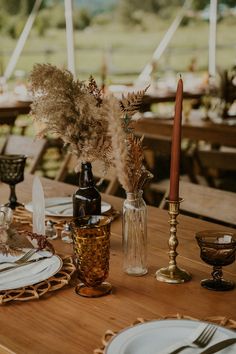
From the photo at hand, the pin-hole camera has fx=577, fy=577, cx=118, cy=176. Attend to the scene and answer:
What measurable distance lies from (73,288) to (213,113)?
11.3 feet

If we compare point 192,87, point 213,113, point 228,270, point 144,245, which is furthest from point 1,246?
point 192,87

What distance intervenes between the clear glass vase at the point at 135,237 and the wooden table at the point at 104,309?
26 millimetres

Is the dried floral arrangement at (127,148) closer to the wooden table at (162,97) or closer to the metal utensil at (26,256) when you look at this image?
the metal utensil at (26,256)

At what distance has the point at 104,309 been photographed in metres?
1.14

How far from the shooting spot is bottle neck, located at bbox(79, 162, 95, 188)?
1.48m

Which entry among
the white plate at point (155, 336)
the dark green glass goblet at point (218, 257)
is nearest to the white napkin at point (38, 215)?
the dark green glass goblet at point (218, 257)

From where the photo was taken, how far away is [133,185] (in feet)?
4.20

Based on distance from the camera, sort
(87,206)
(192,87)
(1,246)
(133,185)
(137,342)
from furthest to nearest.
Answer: (192,87) → (87,206) → (1,246) → (133,185) → (137,342)

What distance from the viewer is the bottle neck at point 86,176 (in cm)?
148

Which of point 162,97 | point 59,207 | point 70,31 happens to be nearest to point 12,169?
point 59,207

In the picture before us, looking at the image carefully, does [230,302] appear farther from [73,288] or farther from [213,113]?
[213,113]

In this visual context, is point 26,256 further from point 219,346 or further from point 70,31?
point 70,31

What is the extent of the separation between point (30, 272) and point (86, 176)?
32 cm

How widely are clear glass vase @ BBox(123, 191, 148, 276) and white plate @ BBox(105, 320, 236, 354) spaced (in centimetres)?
32
